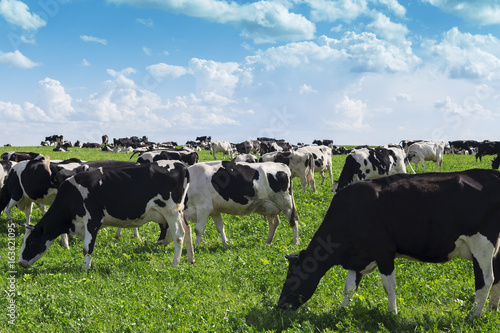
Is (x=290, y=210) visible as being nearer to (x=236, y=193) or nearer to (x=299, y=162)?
(x=236, y=193)

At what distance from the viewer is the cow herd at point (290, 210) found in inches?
276

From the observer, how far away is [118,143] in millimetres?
74375

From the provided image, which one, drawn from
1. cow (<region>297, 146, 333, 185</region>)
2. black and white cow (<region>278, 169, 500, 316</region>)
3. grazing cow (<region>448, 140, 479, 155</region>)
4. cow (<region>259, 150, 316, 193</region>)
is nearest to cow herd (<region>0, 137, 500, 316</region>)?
black and white cow (<region>278, 169, 500, 316</region>)

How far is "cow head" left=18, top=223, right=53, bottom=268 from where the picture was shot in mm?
10273

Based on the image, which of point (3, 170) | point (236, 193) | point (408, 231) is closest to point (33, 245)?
point (236, 193)

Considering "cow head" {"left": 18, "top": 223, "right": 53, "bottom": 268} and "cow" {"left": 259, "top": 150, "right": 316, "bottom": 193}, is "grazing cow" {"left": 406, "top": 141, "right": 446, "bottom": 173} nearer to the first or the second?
"cow" {"left": 259, "top": 150, "right": 316, "bottom": 193}

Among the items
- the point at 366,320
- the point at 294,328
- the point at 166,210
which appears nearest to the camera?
the point at 294,328

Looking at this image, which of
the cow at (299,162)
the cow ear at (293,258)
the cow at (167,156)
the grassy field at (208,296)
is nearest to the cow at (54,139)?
the cow at (167,156)

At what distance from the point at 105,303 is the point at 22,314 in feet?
4.38

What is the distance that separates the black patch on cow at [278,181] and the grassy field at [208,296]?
72.7 inches

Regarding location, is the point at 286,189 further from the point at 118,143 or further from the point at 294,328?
the point at 118,143

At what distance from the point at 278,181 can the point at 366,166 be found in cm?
1002

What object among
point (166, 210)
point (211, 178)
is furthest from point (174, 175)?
point (211, 178)

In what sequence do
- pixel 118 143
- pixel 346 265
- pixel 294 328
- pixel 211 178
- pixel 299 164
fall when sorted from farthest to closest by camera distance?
pixel 118 143
pixel 299 164
pixel 211 178
pixel 346 265
pixel 294 328
